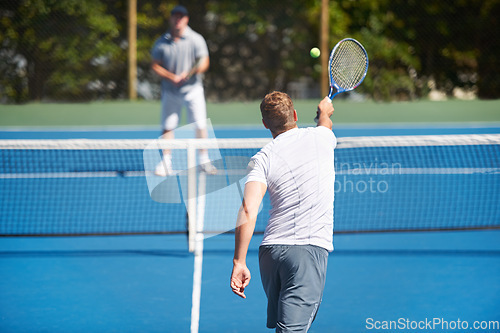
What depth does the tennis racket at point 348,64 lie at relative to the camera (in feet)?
11.2

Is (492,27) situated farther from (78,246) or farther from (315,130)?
(315,130)

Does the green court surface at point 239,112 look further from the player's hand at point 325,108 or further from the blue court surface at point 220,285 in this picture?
the player's hand at point 325,108

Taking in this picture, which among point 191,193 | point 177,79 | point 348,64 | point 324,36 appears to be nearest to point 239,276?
point 348,64

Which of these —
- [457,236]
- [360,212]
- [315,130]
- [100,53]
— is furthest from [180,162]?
[100,53]

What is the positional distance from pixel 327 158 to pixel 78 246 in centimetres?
332

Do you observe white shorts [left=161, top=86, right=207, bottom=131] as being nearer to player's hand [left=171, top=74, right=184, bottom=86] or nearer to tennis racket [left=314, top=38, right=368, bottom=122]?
player's hand [left=171, top=74, right=184, bottom=86]

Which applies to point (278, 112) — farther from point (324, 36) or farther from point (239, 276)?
point (324, 36)

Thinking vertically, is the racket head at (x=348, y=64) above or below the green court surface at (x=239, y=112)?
above

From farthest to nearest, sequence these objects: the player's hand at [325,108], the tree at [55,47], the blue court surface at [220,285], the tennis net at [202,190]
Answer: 1. the tree at [55,47]
2. the tennis net at [202,190]
3. the blue court surface at [220,285]
4. the player's hand at [325,108]

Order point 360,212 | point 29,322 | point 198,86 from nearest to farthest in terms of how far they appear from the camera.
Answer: point 29,322
point 360,212
point 198,86

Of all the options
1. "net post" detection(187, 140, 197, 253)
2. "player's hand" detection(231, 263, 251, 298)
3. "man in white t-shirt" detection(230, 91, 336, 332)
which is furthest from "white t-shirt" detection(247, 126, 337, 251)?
"net post" detection(187, 140, 197, 253)

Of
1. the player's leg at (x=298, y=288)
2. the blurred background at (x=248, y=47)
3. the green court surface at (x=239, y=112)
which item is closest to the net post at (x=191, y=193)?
the player's leg at (x=298, y=288)

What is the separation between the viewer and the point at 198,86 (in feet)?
25.8

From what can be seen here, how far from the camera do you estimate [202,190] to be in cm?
591
